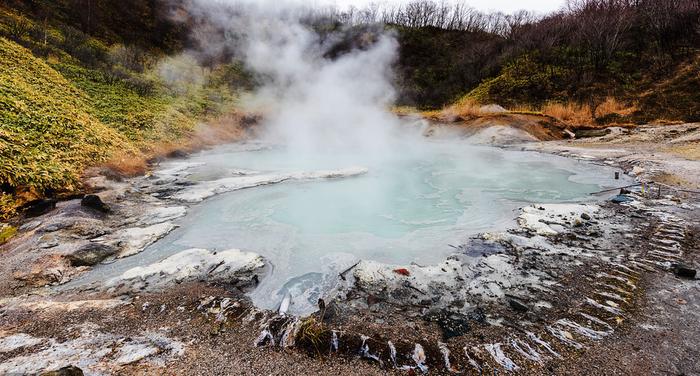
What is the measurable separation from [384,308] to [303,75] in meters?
21.4

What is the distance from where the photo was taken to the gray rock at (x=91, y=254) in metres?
3.57

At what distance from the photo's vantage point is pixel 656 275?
3.13 metres

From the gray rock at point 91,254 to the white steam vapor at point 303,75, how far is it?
8967mm

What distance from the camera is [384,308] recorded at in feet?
9.30

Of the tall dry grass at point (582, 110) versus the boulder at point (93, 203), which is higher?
the tall dry grass at point (582, 110)

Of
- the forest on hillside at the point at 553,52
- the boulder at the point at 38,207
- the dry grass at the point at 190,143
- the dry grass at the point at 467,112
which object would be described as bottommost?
the boulder at the point at 38,207

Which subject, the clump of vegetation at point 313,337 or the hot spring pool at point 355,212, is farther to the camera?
the hot spring pool at point 355,212

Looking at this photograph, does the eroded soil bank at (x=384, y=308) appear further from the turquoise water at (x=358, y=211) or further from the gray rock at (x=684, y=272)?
the turquoise water at (x=358, y=211)

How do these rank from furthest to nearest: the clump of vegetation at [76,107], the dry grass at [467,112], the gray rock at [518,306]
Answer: the dry grass at [467,112], the clump of vegetation at [76,107], the gray rock at [518,306]

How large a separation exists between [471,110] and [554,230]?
1510 cm

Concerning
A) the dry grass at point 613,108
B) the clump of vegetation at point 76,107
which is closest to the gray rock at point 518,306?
the clump of vegetation at point 76,107

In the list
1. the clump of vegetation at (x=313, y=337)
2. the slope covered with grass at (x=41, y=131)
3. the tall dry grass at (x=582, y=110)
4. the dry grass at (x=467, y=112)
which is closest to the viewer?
the clump of vegetation at (x=313, y=337)

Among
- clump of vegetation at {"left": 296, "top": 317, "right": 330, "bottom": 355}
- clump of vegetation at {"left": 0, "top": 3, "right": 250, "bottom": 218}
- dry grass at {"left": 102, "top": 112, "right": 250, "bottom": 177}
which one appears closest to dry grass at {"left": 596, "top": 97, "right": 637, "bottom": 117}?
dry grass at {"left": 102, "top": 112, "right": 250, "bottom": 177}

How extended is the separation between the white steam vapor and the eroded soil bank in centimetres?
920
